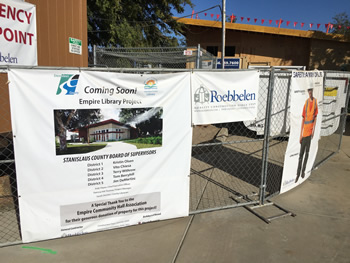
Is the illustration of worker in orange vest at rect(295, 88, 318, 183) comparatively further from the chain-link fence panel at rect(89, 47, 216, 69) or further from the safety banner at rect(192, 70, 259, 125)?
the chain-link fence panel at rect(89, 47, 216, 69)

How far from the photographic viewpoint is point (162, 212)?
3.81 m

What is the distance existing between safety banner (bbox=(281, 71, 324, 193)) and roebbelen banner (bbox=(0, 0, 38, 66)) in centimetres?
402

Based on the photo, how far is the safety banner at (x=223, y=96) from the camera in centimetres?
372

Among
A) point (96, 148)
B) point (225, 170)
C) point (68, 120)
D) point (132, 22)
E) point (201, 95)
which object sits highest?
point (132, 22)

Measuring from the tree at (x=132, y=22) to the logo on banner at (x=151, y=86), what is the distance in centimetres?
1153

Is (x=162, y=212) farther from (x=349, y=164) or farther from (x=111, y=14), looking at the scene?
(x=111, y=14)

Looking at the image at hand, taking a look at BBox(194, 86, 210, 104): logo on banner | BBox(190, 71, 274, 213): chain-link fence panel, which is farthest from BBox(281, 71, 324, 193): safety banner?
BBox(194, 86, 210, 104): logo on banner

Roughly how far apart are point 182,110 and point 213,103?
0.45 meters

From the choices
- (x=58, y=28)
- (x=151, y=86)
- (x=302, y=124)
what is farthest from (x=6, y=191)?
(x=302, y=124)

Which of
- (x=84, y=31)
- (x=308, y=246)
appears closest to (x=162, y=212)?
(x=308, y=246)

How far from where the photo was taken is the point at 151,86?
136 inches

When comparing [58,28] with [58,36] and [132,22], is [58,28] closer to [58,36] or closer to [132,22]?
[58,36]

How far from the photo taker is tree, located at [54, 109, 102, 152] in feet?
10.2

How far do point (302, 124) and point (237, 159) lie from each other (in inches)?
89.4
